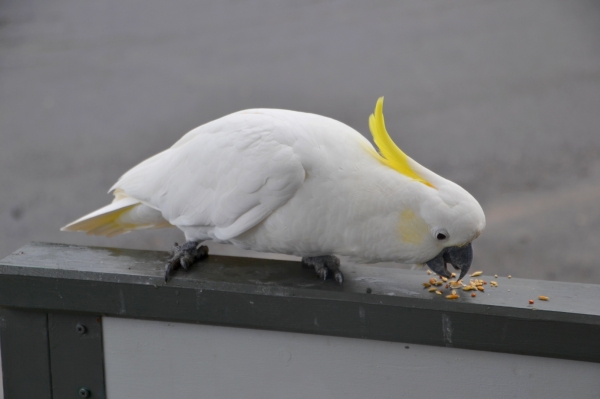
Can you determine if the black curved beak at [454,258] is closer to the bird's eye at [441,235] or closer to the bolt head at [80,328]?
the bird's eye at [441,235]

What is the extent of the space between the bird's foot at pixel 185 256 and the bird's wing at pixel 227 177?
0.07 meters

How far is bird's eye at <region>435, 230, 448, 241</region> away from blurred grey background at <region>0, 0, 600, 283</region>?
7.08 feet

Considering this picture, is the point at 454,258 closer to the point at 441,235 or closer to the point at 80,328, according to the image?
the point at 441,235

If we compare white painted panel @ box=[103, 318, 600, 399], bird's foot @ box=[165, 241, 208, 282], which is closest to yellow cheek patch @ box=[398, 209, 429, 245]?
white painted panel @ box=[103, 318, 600, 399]

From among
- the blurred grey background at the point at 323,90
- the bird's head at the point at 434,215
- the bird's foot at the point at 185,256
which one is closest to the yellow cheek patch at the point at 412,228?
the bird's head at the point at 434,215

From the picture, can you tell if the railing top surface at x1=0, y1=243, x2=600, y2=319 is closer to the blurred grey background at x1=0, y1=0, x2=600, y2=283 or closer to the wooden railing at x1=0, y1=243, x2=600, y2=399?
the wooden railing at x1=0, y1=243, x2=600, y2=399

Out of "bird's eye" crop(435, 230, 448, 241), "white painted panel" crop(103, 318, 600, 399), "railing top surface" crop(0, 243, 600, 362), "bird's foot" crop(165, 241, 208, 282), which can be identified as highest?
"bird's eye" crop(435, 230, 448, 241)

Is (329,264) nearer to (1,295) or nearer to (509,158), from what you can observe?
(1,295)

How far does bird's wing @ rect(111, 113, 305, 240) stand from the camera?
138cm

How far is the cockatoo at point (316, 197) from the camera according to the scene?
1.32 m

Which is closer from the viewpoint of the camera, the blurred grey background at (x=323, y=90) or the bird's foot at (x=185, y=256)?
the bird's foot at (x=185, y=256)

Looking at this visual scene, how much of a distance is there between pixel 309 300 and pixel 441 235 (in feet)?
1.13

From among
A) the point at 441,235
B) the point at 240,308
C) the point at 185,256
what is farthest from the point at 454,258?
the point at 185,256

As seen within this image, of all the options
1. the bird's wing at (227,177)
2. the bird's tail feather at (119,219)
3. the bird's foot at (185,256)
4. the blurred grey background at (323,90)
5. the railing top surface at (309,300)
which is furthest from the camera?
the blurred grey background at (323,90)
